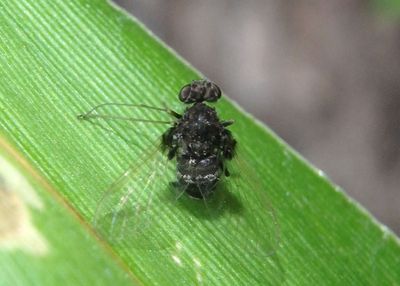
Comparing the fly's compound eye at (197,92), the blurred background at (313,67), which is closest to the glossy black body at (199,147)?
the fly's compound eye at (197,92)

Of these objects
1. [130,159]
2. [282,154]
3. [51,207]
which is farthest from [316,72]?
[51,207]

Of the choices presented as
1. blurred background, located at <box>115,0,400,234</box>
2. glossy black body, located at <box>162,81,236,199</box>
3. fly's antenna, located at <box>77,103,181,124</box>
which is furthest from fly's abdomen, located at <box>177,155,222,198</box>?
blurred background, located at <box>115,0,400,234</box>

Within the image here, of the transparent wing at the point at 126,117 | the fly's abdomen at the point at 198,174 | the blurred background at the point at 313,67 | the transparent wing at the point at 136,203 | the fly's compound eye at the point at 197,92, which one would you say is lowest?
the blurred background at the point at 313,67

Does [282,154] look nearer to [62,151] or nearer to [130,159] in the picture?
[130,159]

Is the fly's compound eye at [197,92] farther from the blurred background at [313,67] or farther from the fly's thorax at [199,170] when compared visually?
the blurred background at [313,67]

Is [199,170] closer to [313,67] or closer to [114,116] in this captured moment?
[114,116]

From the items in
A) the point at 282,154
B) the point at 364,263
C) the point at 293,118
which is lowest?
the point at 293,118

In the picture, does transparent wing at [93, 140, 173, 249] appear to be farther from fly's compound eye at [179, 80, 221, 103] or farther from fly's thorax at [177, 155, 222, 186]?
fly's compound eye at [179, 80, 221, 103]
